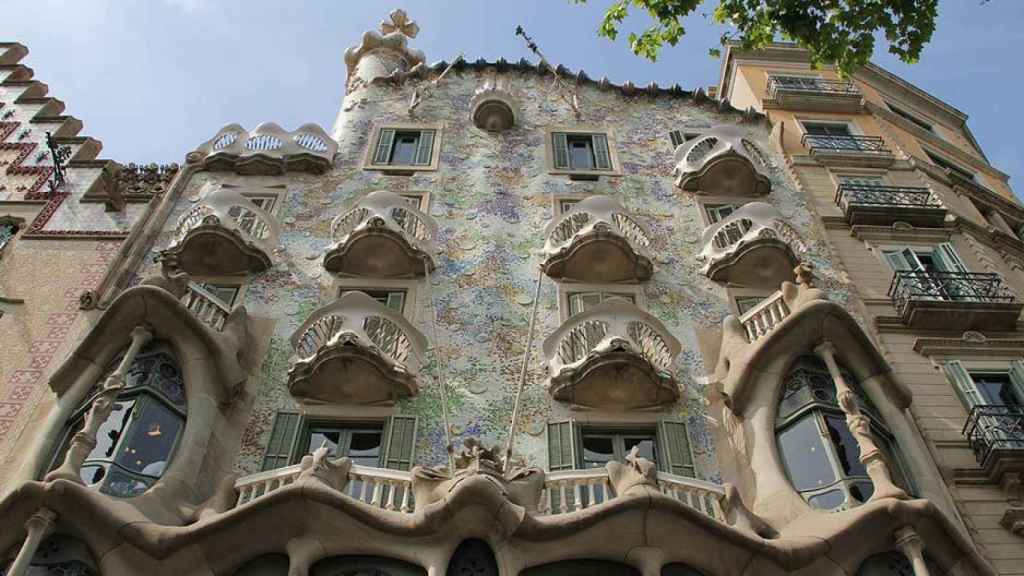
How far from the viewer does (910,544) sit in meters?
10.2

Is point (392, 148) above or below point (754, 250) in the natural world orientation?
above

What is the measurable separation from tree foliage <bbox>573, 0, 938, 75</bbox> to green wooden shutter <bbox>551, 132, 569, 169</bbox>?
268 inches

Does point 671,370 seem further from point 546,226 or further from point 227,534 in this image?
point 227,534

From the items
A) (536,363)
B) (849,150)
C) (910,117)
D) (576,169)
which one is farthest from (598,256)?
(910,117)

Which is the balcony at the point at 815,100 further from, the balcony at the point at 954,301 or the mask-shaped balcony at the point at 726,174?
the balcony at the point at 954,301

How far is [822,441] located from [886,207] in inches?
310

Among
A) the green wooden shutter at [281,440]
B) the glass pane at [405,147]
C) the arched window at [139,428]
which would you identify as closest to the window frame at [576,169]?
the glass pane at [405,147]

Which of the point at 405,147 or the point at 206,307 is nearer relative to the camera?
the point at 206,307

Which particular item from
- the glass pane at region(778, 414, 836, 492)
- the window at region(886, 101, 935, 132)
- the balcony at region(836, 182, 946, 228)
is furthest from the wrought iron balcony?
the window at region(886, 101, 935, 132)

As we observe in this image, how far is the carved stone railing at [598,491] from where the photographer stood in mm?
10633

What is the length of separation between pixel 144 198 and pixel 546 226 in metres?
7.65

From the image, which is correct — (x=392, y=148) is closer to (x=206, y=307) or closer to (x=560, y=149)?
(x=560, y=149)

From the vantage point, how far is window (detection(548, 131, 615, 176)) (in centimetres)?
1992

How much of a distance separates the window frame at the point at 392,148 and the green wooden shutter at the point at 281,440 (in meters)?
7.53
